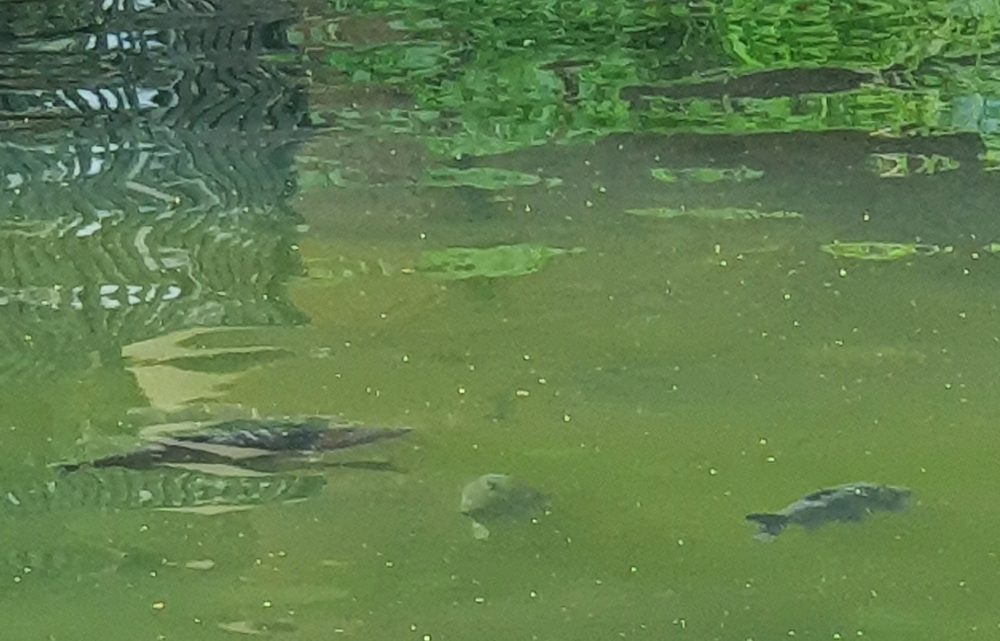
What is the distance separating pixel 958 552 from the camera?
64.9 inches

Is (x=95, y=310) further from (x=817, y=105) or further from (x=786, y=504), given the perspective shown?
(x=817, y=105)

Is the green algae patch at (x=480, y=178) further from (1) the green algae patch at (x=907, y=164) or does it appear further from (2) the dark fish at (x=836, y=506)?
(2) the dark fish at (x=836, y=506)

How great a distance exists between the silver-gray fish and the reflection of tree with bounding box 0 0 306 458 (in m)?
0.50

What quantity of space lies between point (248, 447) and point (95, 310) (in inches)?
17.9

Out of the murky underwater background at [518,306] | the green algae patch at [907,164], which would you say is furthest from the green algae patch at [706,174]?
the green algae patch at [907,164]

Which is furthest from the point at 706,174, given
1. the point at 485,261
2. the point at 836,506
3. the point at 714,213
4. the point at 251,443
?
the point at 251,443

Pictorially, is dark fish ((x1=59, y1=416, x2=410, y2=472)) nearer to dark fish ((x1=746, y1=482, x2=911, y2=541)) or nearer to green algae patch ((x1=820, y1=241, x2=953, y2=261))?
dark fish ((x1=746, y1=482, x2=911, y2=541))

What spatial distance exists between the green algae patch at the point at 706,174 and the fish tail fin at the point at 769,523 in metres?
0.88

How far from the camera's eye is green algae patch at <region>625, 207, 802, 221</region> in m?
2.31

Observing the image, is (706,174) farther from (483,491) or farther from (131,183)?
(131,183)

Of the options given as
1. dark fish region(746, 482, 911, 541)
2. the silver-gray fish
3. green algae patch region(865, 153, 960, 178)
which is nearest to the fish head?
the silver-gray fish

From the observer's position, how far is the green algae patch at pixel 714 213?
7.59ft

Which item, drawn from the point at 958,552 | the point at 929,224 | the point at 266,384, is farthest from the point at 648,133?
the point at 958,552

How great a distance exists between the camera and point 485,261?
2223 millimetres
